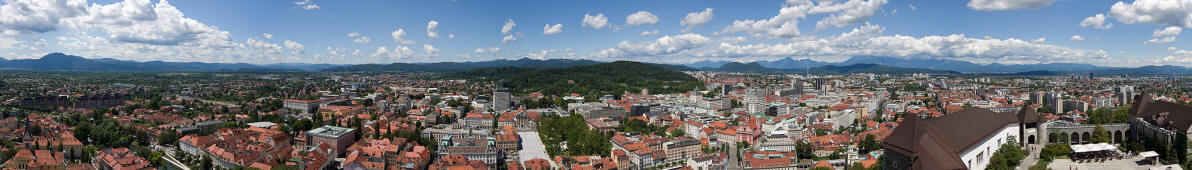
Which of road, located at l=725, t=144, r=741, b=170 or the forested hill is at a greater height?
the forested hill

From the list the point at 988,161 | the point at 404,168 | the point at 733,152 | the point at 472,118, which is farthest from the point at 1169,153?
the point at 472,118

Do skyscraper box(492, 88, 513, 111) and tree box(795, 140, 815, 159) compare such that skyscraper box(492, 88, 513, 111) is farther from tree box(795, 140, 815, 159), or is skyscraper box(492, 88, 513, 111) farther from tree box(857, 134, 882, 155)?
tree box(857, 134, 882, 155)

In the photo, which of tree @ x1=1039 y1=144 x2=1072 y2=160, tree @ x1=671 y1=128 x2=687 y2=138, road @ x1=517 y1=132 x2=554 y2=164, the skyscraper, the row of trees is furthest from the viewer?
the skyscraper

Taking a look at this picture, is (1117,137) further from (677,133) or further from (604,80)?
(604,80)

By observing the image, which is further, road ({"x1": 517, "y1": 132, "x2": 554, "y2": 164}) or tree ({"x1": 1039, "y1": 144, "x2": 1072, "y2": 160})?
road ({"x1": 517, "y1": 132, "x2": 554, "y2": 164})

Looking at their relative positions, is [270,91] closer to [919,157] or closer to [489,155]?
[489,155]

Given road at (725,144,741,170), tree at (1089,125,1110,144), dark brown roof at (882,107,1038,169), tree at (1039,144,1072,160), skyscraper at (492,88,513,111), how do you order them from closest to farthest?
dark brown roof at (882,107,1038,169)
tree at (1039,144,1072,160)
tree at (1089,125,1110,144)
road at (725,144,741,170)
skyscraper at (492,88,513,111)

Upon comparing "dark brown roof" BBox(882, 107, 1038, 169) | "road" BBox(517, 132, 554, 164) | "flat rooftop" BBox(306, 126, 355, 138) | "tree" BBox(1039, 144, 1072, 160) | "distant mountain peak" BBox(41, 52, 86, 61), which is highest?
"distant mountain peak" BBox(41, 52, 86, 61)

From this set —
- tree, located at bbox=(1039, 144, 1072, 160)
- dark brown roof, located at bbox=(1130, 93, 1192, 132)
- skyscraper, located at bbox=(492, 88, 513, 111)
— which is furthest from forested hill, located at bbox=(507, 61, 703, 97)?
tree, located at bbox=(1039, 144, 1072, 160)
